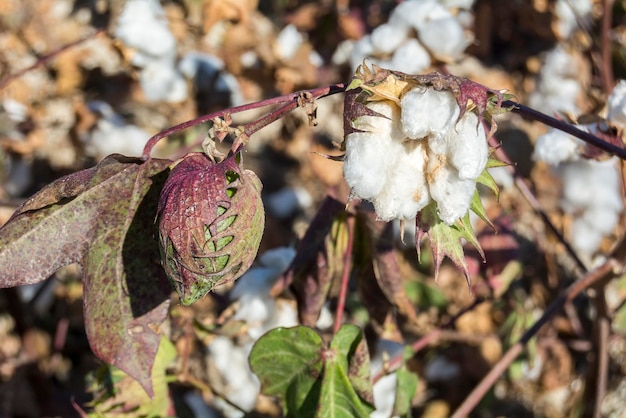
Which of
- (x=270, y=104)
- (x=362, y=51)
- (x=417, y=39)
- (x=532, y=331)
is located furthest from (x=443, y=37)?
(x=270, y=104)

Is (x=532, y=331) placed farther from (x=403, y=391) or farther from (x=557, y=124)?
(x=557, y=124)

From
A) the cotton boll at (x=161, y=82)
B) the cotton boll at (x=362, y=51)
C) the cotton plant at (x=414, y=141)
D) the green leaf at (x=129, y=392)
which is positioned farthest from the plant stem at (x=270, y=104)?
the cotton boll at (x=161, y=82)

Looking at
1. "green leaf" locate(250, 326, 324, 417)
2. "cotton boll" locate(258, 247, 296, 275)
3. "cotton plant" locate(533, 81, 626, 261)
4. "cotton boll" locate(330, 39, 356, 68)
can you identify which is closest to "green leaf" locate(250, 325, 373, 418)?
"green leaf" locate(250, 326, 324, 417)

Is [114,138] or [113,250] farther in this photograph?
[114,138]

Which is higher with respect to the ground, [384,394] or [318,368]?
[318,368]

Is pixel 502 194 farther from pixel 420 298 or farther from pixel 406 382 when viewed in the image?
pixel 406 382

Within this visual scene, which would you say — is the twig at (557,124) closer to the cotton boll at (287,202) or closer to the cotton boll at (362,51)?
the cotton boll at (362,51)
